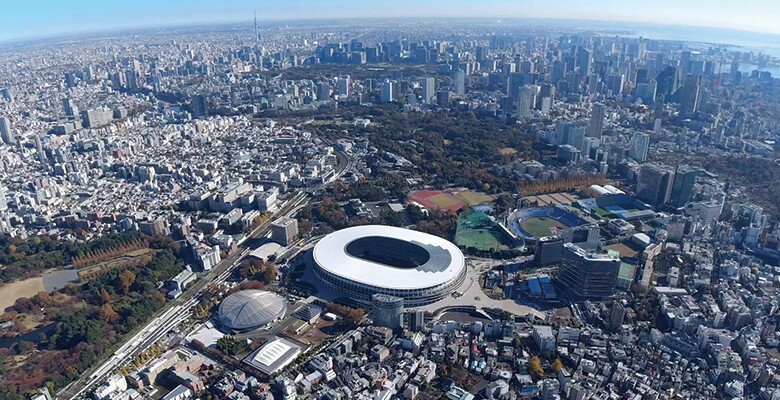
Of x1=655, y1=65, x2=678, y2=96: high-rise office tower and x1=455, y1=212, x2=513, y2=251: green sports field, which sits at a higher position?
x1=655, y1=65, x2=678, y2=96: high-rise office tower

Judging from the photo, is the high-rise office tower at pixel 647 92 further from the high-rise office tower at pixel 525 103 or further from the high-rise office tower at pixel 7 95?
the high-rise office tower at pixel 7 95

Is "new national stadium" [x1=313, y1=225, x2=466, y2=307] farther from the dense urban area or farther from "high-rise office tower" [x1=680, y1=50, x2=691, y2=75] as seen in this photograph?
"high-rise office tower" [x1=680, y1=50, x2=691, y2=75]

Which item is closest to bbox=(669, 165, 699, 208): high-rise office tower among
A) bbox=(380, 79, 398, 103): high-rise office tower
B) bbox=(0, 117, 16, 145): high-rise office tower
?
bbox=(380, 79, 398, 103): high-rise office tower

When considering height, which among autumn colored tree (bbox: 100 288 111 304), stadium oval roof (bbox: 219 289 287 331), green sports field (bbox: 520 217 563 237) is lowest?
autumn colored tree (bbox: 100 288 111 304)

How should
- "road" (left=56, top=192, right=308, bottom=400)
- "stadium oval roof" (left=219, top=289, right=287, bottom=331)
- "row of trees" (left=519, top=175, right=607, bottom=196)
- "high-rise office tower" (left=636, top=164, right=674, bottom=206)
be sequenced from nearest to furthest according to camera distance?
"road" (left=56, top=192, right=308, bottom=400), "stadium oval roof" (left=219, top=289, right=287, bottom=331), "high-rise office tower" (left=636, top=164, right=674, bottom=206), "row of trees" (left=519, top=175, right=607, bottom=196)

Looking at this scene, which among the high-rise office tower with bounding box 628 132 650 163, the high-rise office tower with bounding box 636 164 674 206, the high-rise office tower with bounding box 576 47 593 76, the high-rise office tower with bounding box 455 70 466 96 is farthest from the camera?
the high-rise office tower with bounding box 576 47 593 76

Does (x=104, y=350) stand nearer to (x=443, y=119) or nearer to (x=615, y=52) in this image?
(x=443, y=119)
